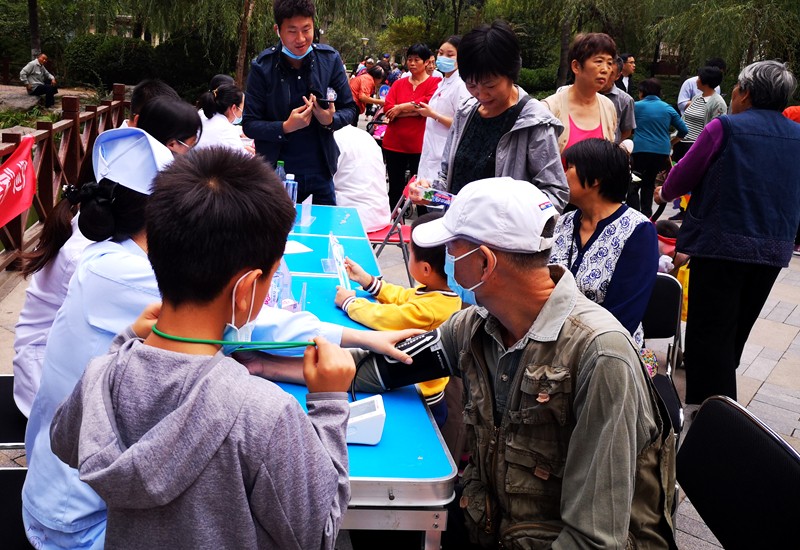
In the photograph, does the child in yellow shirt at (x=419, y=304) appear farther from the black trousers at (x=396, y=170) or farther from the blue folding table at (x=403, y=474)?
the black trousers at (x=396, y=170)

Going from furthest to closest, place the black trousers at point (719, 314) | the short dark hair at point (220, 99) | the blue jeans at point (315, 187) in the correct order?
1. the short dark hair at point (220, 99)
2. the blue jeans at point (315, 187)
3. the black trousers at point (719, 314)

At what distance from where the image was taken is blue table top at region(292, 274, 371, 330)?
2735mm

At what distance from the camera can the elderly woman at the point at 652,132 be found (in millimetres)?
7672

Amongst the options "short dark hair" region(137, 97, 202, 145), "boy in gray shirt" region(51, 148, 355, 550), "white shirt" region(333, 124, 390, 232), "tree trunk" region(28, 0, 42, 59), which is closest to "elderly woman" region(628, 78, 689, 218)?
"white shirt" region(333, 124, 390, 232)

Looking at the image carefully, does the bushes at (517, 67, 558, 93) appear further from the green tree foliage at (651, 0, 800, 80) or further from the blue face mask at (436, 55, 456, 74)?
the blue face mask at (436, 55, 456, 74)

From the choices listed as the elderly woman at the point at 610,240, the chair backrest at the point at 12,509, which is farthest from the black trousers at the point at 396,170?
the chair backrest at the point at 12,509

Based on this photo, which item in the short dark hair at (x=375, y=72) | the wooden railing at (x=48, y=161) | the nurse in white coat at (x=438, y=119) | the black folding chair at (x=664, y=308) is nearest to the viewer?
the black folding chair at (x=664, y=308)

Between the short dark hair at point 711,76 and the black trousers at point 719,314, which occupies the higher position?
the short dark hair at point 711,76

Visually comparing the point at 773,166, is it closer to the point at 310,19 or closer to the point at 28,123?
the point at 310,19

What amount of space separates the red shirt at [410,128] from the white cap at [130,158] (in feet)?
16.2

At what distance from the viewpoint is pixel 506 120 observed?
3.39 meters

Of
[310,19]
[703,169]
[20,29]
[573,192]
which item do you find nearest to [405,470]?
[573,192]

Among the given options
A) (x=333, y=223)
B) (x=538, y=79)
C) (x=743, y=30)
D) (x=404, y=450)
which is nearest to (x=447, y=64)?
(x=333, y=223)

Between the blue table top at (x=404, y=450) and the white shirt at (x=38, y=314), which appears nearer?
the blue table top at (x=404, y=450)
